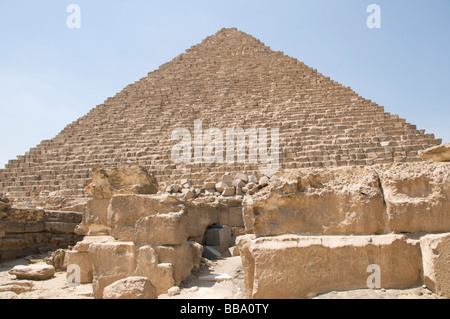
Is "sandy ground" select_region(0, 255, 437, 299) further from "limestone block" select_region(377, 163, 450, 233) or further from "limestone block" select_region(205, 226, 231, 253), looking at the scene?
"limestone block" select_region(205, 226, 231, 253)

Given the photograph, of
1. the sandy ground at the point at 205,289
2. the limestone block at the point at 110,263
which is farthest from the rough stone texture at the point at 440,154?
the limestone block at the point at 110,263

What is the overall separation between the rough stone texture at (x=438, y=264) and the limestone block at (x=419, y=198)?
111 mm

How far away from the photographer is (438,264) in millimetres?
1742

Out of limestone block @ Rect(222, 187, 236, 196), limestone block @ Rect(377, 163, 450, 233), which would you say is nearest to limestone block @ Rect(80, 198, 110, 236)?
limestone block @ Rect(377, 163, 450, 233)

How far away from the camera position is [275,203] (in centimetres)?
218

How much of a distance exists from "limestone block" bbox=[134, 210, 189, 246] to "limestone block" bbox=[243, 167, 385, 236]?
99 cm

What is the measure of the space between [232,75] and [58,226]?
2118 centimetres

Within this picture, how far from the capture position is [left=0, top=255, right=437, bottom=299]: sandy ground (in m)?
1.80

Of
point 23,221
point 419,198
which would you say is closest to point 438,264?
point 419,198
